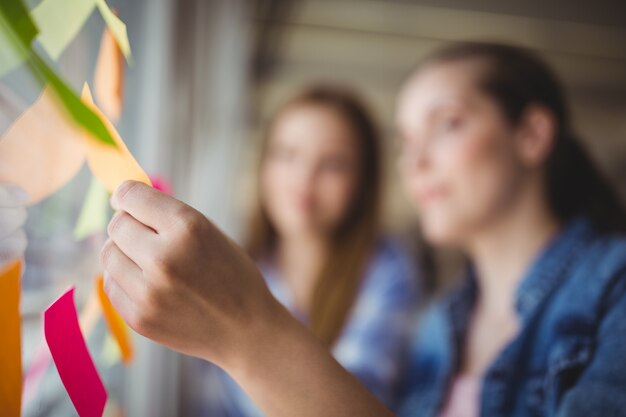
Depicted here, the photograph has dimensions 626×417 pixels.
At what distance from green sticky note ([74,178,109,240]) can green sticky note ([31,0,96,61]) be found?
95 millimetres

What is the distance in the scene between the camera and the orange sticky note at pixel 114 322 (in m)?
0.29

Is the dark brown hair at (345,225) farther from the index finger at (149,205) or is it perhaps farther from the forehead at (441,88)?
the index finger at (149,205)

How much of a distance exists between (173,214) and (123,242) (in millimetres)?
25

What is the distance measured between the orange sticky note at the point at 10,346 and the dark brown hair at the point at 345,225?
2.44 feet

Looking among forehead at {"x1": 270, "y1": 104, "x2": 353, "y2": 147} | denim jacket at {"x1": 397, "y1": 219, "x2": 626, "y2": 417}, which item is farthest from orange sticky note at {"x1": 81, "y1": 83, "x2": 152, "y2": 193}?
forehead at {"x1": 270, "y1": 104, "x2": 353, "y2": 147}

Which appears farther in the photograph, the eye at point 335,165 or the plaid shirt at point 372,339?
the eye at point 335,165

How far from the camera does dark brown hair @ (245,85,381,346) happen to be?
95 cm

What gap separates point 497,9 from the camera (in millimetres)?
2311

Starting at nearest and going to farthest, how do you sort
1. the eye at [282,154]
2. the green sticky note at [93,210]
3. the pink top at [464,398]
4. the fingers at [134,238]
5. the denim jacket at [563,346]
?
the fingers at [134,238]
the green sticky note at [93,210]
the denim jacket at [563,346]
the pink top at [464,398]
the eye at [282,154]

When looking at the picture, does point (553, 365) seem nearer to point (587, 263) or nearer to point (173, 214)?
point (587, 263)

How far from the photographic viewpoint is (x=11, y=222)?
0.23 m

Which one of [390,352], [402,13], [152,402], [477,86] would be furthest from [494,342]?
[402,13]

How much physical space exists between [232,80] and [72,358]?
4.50 ft

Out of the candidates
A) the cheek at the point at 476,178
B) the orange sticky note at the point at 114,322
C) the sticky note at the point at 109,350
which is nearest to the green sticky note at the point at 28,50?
the orange sticky note at the point at 114,322
